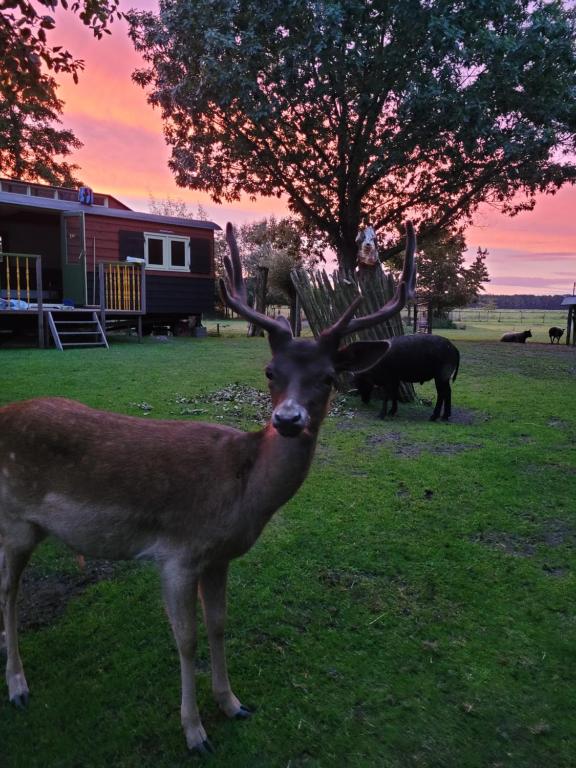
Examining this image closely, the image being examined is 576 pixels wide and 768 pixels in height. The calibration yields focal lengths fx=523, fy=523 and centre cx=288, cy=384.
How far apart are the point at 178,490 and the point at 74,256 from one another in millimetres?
20389

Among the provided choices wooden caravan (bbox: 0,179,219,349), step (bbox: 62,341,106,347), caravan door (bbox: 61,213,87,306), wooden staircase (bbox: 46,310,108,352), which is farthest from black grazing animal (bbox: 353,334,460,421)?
caravan door (bbox: 61,213,87,306)

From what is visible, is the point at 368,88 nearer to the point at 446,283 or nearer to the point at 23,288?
the point at 23,288

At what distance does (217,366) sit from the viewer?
14266 mm

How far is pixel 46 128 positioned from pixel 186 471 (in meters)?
36.0

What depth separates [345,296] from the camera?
10055 millimetres

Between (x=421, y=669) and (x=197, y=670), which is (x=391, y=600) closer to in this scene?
(x=421, y=669)

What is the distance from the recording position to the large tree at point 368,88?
61.1 feet

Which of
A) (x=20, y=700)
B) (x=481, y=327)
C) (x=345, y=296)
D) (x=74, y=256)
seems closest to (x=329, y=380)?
(x=20, y=700)

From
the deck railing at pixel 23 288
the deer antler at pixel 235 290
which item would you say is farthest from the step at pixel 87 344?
the deer antler at pixel 235 290

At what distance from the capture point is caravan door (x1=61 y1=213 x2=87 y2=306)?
20.4 meters

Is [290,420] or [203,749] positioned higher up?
[290,420]

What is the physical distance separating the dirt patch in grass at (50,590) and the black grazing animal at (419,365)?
5897 millimetres

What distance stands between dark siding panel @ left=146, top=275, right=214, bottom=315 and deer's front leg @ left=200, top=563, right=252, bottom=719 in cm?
2058

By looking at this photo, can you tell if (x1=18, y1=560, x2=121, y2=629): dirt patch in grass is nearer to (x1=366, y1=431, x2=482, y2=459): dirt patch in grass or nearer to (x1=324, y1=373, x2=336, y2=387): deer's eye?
(x1=324, y1=373, x2=336, y2=387): deer's eye
